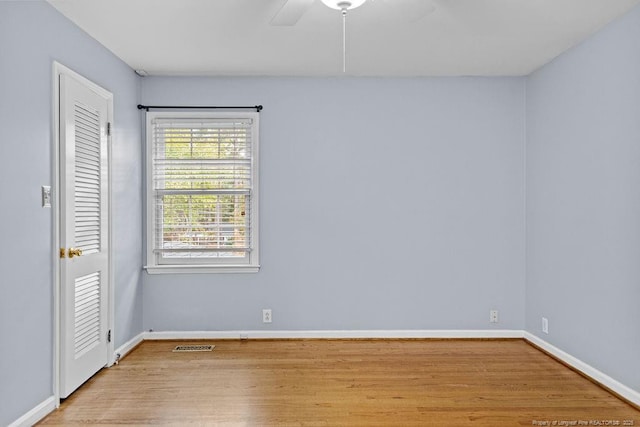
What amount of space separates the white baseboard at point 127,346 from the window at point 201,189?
69cm

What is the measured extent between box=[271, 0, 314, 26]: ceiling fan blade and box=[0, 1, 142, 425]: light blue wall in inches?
55.9

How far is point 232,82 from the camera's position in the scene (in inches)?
172

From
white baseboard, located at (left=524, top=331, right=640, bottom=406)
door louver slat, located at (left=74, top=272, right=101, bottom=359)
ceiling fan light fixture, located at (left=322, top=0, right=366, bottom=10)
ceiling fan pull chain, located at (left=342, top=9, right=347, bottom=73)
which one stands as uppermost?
ceiling fan pull chain, located at (left=342, top=9, right=347, bottom=73)

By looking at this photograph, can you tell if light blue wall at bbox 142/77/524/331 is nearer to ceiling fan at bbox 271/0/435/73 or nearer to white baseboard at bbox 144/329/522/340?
white baseboard at bbox 144/329/522/340

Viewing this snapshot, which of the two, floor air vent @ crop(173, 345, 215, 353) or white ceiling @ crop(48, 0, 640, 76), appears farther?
floor air vent @ crop(173, 345, 215, 353)

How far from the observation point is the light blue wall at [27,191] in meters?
2.42

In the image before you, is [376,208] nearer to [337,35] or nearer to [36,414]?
[337,35]

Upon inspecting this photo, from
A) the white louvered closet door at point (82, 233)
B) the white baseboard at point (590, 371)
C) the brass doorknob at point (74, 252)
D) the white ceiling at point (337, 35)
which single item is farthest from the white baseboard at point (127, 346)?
the white baseboard at point (590, 371)

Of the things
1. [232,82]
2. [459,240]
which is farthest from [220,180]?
[459,240]

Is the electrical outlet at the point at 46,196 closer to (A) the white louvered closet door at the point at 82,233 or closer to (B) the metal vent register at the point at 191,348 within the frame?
(A) the white louvered closet door at the point at 82,233

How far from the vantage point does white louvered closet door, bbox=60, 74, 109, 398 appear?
2.93 meters

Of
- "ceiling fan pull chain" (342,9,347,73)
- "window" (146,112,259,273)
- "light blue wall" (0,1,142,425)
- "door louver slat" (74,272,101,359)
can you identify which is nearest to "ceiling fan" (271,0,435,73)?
"ceiling fan pull chain" (342,9,347,73)

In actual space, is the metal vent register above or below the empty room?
below

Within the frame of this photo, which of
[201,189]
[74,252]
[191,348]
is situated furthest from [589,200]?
[74,252]
